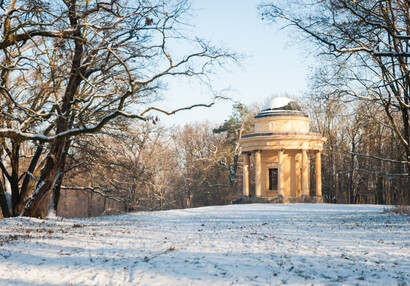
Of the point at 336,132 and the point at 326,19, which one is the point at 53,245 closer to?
the point at 326,19

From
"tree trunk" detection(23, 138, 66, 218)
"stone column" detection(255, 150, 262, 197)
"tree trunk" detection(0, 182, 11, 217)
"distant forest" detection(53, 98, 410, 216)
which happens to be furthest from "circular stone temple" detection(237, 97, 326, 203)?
"tree trunk" detection(23, 138, 66, 218)

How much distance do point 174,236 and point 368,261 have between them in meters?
5.63

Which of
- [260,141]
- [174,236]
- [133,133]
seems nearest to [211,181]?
[260,141]

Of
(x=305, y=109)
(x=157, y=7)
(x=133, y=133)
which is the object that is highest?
(x=305, y=109)

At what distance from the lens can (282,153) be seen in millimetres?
33844

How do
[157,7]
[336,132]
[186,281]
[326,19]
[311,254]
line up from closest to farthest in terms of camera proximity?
[186,281], [311,254], [157,7], [326,19], [336,132]

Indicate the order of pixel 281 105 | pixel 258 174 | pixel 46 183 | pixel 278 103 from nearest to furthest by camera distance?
pixel 46 183 < pixel 258 174 < pixel 281 105 < pixel 278 103

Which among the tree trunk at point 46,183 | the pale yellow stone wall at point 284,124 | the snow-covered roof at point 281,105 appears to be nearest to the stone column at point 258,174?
the pale yellow stone wall at point 284,124

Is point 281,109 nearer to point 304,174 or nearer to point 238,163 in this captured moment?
point 304,174

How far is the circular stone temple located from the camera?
33.4m

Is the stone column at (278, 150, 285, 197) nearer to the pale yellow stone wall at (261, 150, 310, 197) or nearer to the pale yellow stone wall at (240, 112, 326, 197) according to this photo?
the pale yellow stone wall at (240, 112, 326, 197)

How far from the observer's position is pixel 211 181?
49.2 m

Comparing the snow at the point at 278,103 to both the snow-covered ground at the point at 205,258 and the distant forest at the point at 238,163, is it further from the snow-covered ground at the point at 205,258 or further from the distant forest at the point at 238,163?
the snow-covered ground at the point at 205,258

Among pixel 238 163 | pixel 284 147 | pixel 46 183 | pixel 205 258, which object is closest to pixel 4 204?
pixel 46 183
